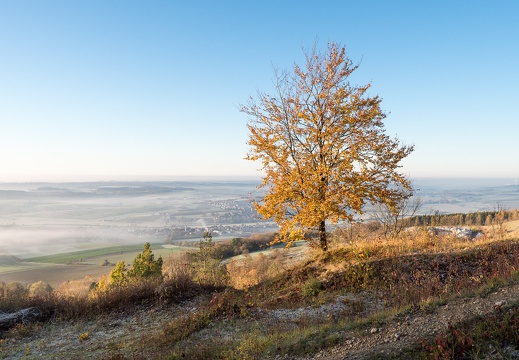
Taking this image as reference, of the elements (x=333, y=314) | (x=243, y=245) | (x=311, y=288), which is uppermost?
(x=333, y=314)

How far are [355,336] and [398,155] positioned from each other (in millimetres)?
10095

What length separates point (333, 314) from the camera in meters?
10.0

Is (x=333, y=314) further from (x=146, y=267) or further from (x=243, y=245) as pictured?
(x=243, y=245)

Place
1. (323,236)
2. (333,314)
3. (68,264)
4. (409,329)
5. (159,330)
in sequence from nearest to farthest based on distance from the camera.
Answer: (409,329) → (333,314) → (159,330) → (323,236) → (68,264)

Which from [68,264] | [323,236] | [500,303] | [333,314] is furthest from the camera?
[68,264]

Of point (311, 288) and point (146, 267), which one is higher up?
point (311, 288)

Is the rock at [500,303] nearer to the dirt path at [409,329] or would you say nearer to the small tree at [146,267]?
the dirt path at [409,329]

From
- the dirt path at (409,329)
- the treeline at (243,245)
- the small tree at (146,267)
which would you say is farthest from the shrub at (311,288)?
the treeline at (243,245)

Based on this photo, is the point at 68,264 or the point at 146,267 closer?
the point at 146,267

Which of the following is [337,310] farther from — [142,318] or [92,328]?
[92,328]

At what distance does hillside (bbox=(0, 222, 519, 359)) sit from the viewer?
6.05 meters

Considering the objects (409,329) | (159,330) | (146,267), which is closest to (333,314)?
(409,329)

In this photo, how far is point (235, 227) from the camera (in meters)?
98.6

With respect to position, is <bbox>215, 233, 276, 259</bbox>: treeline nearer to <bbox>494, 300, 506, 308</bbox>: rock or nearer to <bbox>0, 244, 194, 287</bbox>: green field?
<bbox>0, 244, 194, 287</bbox>: green field
